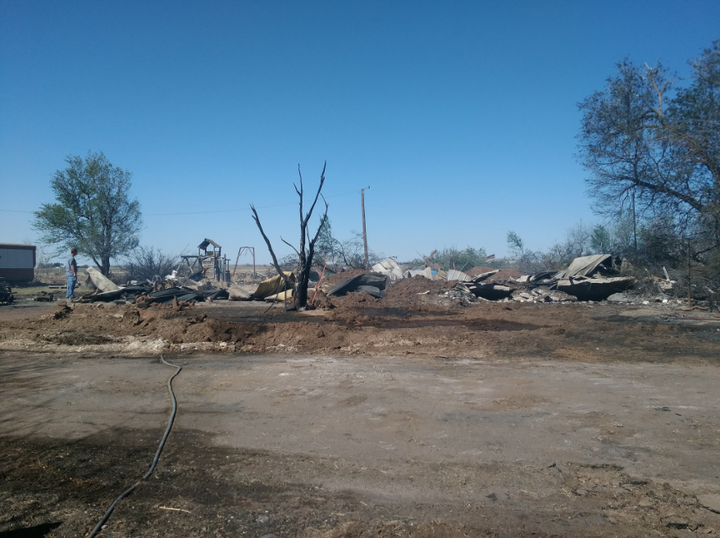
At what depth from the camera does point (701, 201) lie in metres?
17.4

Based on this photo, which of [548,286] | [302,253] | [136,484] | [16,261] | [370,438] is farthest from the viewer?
[16,261]

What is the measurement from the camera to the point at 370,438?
4.44m

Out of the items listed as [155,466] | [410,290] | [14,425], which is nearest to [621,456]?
[155,466]

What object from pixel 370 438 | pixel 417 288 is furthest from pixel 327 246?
pixel 370 438

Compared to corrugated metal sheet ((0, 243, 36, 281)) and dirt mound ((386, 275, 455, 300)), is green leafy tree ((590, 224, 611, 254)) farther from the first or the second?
corrugated metal sheet ((0, 243, 36, 281))

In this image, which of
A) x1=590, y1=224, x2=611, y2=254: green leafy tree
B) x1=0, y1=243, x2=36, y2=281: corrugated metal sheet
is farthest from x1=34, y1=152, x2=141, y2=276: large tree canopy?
x1=590, y1=224, x2=611, y2=254: green leafy tree

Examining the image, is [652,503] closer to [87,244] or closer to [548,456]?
[548,456]

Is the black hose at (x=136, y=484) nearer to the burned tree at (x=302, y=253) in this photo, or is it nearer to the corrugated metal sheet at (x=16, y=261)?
the burned tree at (x=302, y=253)

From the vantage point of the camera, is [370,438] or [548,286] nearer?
[370,438]

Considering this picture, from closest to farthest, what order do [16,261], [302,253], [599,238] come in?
[302,253] → [16,261] → [599,238]

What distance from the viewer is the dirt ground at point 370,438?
3.13 meters

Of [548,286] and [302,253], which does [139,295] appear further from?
[548,286]

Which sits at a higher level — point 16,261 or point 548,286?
point 16,261

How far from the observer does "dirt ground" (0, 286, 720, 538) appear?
10.3ft
